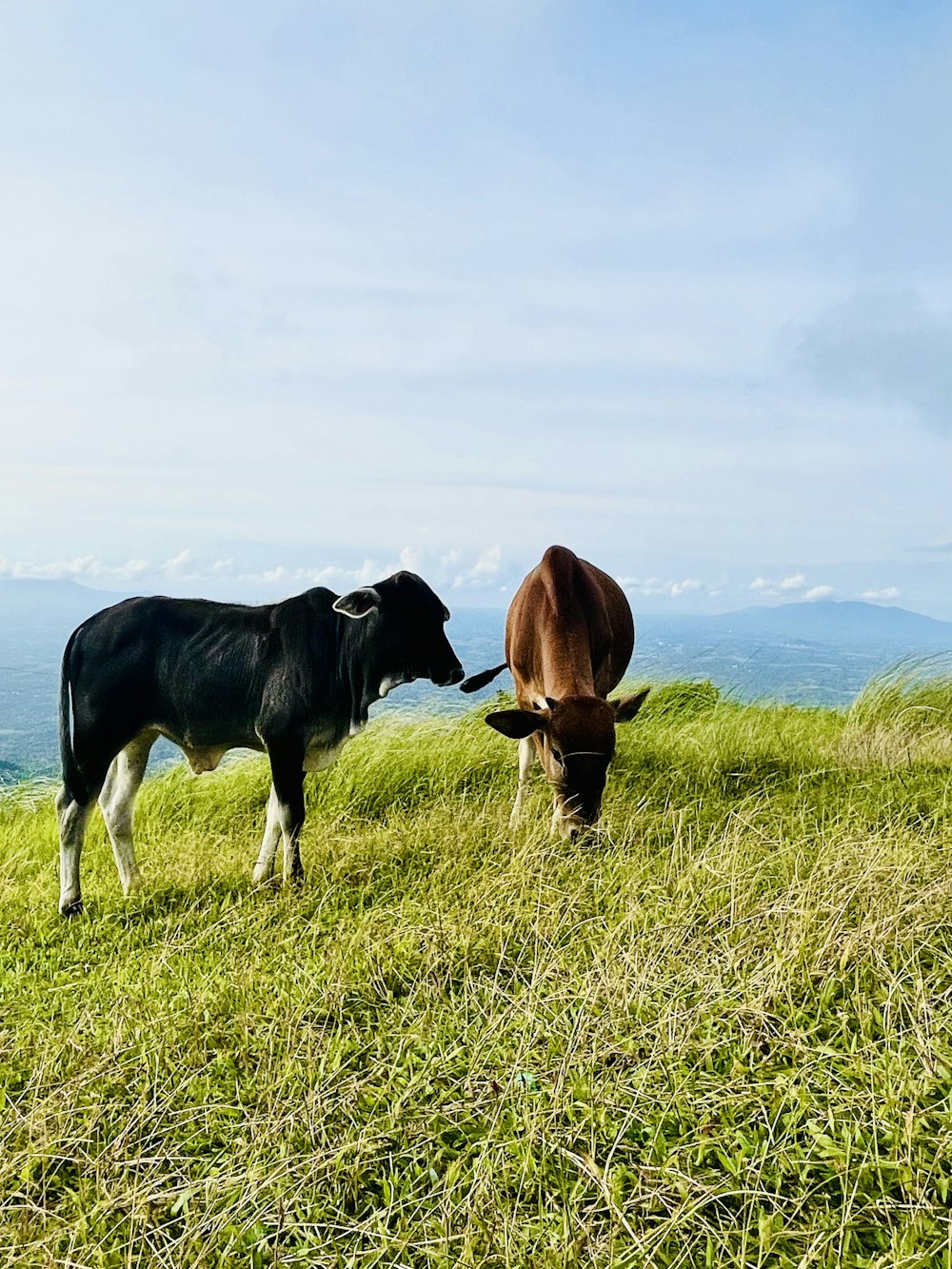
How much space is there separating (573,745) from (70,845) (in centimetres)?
280

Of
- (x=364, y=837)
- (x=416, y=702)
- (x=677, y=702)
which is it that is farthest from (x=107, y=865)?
(x=677, y=702)

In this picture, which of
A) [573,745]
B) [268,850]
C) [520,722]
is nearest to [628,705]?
[573,745]

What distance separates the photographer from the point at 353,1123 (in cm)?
365

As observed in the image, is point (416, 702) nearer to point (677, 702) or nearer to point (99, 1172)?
point (677, 702)

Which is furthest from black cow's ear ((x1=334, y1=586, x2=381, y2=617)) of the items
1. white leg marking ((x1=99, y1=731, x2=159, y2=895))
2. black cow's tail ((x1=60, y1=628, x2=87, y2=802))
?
black cow's tail ((x1=60, y1=628, x2=87, y2=802))

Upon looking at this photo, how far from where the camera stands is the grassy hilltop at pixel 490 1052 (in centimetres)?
320

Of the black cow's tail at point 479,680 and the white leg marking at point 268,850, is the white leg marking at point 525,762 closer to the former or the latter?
the black cow's tail at point 479,680

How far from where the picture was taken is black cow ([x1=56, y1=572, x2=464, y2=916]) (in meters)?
5.57

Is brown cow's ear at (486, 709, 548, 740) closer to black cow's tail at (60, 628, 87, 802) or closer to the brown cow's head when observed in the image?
the brown cow's head

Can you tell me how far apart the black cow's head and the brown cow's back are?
38.4 inches

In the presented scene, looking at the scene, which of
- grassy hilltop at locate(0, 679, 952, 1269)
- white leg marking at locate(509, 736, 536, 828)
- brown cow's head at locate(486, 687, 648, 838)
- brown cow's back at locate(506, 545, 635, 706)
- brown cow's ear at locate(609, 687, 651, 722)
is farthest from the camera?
white leg marking at locate(509, 736, 536, 828)

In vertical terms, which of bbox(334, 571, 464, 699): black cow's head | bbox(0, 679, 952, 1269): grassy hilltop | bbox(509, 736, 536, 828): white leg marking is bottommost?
bbox(0, 679, 952, 1269): grassy hilltop

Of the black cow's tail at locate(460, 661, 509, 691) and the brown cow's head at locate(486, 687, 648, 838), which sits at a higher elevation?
the black cow's tail at locate(460, 661, 509, 691)

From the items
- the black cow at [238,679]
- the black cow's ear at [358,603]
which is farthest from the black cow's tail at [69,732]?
the black cow's ear at [358,603]
